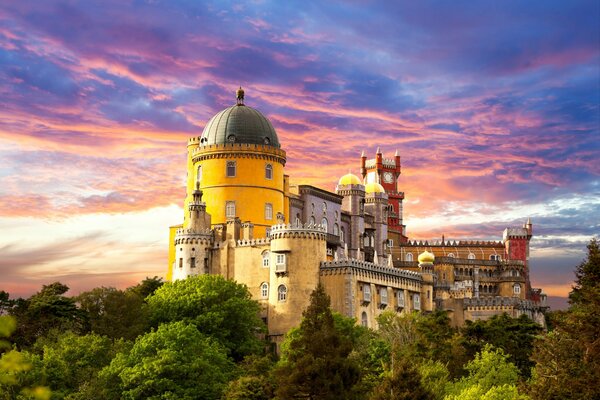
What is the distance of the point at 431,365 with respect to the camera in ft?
229

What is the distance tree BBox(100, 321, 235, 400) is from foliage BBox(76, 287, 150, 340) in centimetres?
702

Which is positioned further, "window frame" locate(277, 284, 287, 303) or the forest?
"window frame" locate(277, 284, 287, 303)

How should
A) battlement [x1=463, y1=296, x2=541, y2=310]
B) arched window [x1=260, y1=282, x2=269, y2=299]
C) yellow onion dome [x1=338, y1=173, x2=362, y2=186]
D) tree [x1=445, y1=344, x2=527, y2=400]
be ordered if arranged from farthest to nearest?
yellow onion dome [x1=338, y1=173, x2=362, y2=186] < battlement [x1=463, y1=296, x2=541, y2=310] < arched window [x1=260, y1=282, x2=269, y2=299] < tree [x1=445, y1=344, x2=527, y2=400]

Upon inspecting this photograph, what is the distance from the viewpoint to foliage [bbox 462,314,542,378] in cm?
8538

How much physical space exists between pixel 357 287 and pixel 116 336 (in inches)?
883

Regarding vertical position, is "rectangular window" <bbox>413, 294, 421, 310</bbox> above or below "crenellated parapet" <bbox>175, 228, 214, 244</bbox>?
below

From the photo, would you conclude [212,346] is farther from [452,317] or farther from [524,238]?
[524,238]

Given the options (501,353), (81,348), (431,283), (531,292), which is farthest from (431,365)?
(531,292)

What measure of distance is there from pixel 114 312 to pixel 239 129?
85.0 ft

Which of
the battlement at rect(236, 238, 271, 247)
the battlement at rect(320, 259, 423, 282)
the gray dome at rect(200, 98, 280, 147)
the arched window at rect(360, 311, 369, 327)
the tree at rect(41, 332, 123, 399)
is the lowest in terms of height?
the tree at rect(41, 332, 123, 399)

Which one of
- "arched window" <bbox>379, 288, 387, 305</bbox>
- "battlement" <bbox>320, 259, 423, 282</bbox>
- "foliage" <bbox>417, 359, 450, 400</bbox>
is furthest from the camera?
"arched window" <bbox>379, 288, 387, 305</bbox>

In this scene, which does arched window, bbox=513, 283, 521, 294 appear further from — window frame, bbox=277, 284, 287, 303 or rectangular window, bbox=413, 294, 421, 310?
window frame, bbox=277, 284, 287, 303

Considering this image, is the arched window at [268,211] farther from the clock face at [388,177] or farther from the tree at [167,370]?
the clock face at [388,177]

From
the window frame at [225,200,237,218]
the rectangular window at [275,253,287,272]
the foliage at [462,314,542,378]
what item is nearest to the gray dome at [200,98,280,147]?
the window frame at [225,200,237,218]
